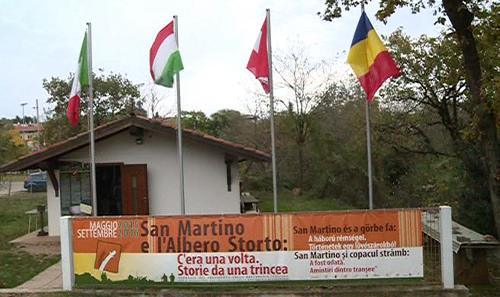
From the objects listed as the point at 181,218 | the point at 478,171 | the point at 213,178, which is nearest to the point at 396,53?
the point at 478,171

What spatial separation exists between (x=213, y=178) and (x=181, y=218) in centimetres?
678

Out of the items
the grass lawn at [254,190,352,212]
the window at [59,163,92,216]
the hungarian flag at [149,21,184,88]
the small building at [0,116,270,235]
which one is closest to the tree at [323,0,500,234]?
the hungarian flag at [149,21,184,88]

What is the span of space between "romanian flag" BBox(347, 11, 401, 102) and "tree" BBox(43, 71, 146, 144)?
26.6m

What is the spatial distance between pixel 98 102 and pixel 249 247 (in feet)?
100

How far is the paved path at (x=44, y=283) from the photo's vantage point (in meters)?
10.1

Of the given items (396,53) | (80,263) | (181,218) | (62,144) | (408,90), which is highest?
(396,53)

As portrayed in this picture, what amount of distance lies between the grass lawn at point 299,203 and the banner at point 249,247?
1399 cm

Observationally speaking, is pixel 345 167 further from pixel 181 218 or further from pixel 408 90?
pixel 181 218

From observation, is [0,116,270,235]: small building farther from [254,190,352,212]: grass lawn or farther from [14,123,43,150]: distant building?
[14,123,43,150]: distant building

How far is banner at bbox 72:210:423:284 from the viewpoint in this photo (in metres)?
9.60

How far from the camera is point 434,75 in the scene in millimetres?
19562

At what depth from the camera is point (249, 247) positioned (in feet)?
32.1

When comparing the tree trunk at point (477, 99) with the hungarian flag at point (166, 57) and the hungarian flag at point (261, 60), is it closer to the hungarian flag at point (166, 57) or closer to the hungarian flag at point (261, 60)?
the hungarian flag at point (261, 60)

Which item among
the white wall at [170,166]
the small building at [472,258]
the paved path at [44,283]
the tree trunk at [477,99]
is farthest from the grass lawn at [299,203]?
the tree trunk at [477,99]
